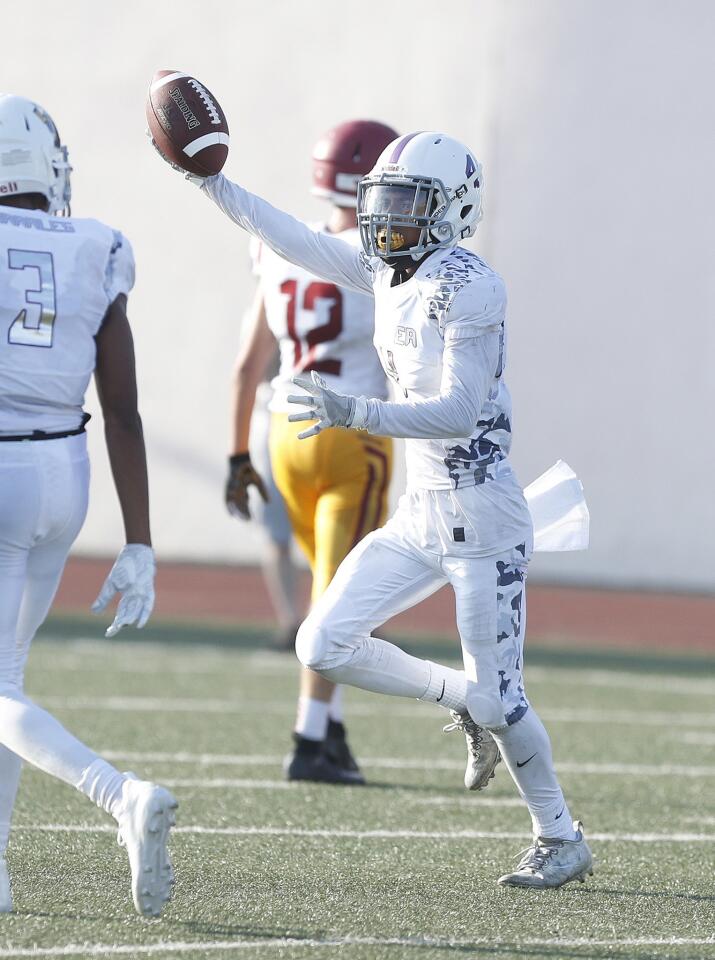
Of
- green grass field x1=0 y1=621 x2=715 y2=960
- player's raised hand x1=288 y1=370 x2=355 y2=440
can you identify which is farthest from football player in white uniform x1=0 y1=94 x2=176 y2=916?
player's raised hand x1=288 y1=370 x2=355 y2=440

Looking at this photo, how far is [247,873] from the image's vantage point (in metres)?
3.88

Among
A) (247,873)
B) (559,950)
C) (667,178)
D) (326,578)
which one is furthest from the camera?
(667,178)

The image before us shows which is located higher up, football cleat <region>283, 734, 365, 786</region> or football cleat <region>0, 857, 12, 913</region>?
football cleat <region>0, 857, 12, 913</region>

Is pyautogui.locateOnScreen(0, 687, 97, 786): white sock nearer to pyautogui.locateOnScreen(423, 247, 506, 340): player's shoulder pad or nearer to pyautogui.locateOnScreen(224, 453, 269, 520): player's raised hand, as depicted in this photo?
pyautogui.locateOnScreen(423, 247, 506, 340): player's shoulder pad

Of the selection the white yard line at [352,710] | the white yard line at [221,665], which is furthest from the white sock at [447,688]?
the white yard line at [221,665]

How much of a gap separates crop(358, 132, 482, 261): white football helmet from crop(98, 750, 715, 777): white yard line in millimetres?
2261

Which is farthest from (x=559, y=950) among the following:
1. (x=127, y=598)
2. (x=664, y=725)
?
(x=664, y=725)

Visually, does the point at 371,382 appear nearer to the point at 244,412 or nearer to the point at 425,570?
the point at 244,412

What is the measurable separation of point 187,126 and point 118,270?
0.55 m

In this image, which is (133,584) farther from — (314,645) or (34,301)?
(34,301)

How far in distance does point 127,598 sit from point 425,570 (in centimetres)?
76

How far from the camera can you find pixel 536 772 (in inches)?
153

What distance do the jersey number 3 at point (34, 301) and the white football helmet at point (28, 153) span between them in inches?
7.0

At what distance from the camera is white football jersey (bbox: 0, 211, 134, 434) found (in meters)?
3.40
